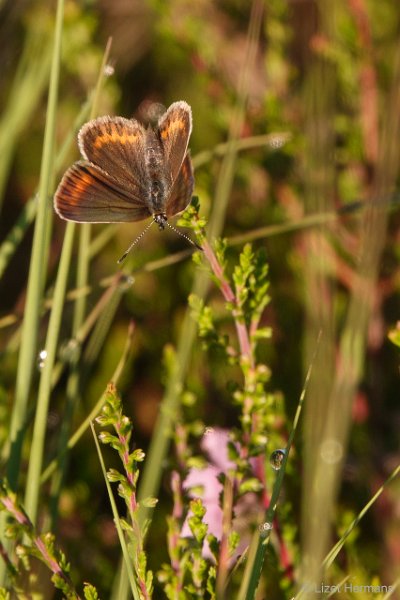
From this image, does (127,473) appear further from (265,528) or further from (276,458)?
(276,458)

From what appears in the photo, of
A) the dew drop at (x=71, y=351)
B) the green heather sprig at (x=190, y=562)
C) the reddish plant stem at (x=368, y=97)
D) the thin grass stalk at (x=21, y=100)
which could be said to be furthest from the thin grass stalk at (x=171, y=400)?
the reddish plant stem at (x=368, y=97)

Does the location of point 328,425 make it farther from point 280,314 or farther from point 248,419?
point 280,314

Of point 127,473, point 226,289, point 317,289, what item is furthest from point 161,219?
point 127,473

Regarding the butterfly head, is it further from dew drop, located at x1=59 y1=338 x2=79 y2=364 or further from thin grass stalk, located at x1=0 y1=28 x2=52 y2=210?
thin grass stalk, located at x1=0 y1=28 x2=52 y2=210

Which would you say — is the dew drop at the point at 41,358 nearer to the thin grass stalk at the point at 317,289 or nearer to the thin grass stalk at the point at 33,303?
the thin grass stalk at the point at 33,303

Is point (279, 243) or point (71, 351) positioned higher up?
point (279, 243)

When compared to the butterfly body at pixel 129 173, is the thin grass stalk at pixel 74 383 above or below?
below

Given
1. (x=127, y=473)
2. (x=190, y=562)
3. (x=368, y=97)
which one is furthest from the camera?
(x=368, y=97)

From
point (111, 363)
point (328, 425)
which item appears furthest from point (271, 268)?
point (328, 425)
